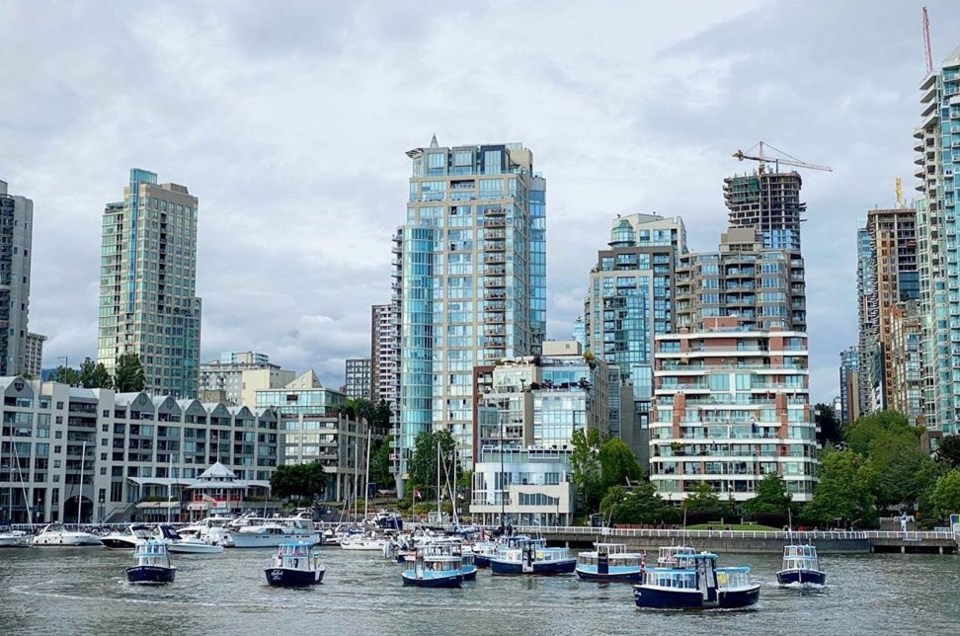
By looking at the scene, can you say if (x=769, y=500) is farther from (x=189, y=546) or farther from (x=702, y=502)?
(x=189, y=546)

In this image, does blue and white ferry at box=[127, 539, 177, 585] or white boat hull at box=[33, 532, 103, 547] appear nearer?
blue and white ferry at box=[127, 539, 177, 585]

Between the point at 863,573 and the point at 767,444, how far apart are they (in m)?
52.3

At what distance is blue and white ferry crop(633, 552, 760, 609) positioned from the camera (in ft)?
312

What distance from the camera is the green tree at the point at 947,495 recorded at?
16362 cm

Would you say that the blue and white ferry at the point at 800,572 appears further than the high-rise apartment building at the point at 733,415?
No

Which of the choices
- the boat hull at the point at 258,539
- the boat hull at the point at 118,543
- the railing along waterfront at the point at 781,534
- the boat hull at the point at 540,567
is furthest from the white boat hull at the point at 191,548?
the boat hull at the point at 540,567

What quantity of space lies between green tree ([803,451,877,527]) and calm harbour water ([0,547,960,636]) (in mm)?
31384

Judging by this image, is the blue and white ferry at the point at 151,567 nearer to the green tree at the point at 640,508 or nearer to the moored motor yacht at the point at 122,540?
the moored motor yacht at the point at 122,540

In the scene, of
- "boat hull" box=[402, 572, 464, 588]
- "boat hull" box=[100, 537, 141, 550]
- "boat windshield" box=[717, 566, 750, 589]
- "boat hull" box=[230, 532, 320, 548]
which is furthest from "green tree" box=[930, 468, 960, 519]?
"boat hull" box=[100, 537, 141, 550]

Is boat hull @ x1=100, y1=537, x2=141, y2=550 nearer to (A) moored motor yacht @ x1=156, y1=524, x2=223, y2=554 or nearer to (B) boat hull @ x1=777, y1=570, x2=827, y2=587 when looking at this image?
(A) moored motor yacht @ x1=156, y1=524, x2=223, y2=554

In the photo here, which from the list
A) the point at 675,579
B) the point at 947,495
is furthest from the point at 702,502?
the point at 675,579

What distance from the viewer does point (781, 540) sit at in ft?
512

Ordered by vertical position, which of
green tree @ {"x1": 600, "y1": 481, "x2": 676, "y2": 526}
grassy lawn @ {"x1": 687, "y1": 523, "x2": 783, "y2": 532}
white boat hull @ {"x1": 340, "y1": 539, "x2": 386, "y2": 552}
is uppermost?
green tree @ {"x1": 600, "y1": 481, "x2": 676, "y2": 526}

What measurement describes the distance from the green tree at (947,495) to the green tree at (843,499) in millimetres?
9540
